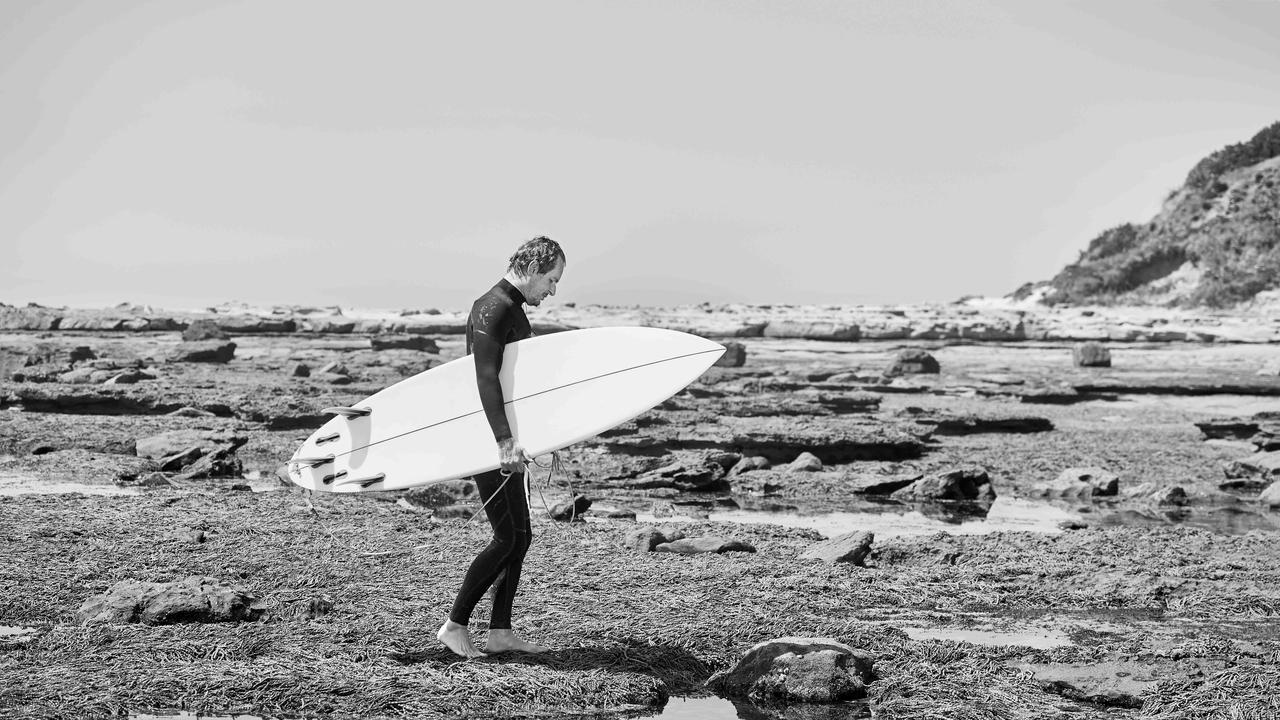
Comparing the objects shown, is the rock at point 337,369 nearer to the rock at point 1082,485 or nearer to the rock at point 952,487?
the rock at point 952,487

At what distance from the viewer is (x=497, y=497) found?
19.2ft

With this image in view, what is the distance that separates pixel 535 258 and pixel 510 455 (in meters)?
0.95

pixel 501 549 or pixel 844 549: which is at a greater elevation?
pixel 501 549

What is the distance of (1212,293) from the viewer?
158ft

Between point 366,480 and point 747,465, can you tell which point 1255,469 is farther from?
point 366,480

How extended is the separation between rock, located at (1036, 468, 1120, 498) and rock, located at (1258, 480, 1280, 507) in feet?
4.57

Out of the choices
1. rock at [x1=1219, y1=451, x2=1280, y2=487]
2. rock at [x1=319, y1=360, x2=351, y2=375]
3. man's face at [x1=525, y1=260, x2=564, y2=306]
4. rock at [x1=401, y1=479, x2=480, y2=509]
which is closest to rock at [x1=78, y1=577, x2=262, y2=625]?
man's face at [x1=525, y1=260, x2=564, y2=306]

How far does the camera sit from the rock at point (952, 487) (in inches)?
494

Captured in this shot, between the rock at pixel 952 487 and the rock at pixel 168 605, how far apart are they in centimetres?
775

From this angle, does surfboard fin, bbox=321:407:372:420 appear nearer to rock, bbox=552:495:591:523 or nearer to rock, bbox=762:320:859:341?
rock, bbox=552:495:591:523

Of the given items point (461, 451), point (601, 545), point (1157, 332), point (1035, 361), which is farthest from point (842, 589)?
point (1157, 332)

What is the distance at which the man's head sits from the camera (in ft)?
19.0

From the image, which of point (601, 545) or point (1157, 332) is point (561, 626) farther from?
point (1157, 332)

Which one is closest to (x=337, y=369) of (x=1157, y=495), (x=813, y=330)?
(x=1157, y=495)
